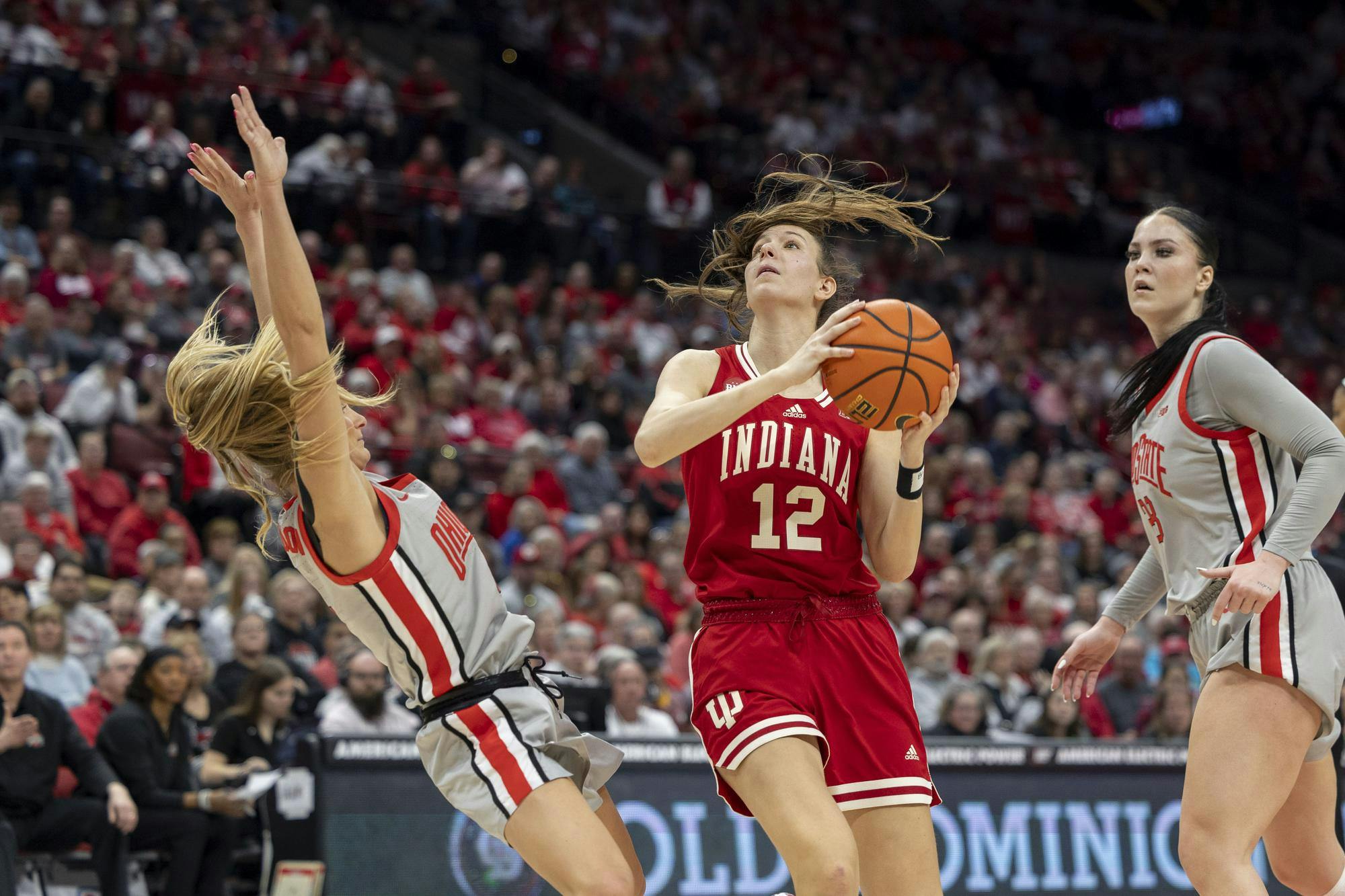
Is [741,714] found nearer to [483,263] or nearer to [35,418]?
[35,418]

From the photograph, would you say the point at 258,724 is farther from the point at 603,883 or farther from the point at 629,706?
the point at 603,883

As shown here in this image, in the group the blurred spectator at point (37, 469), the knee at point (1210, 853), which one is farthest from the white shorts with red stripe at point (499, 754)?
the blurred spectator at point (37, 469)

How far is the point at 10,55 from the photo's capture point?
1377cm

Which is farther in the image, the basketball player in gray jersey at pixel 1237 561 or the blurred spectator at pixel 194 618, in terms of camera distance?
the blurred spectator at pixel 194 618

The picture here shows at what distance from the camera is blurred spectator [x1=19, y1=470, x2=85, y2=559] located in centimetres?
991

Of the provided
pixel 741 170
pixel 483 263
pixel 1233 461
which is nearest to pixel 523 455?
pixel 483 263

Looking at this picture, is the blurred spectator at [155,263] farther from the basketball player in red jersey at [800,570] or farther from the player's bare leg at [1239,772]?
the player's bare leg at [1239,772]

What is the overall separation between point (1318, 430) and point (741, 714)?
161cm

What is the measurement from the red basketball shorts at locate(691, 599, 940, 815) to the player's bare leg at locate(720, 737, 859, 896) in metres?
0.05

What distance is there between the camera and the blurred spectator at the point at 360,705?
8125 millimetres

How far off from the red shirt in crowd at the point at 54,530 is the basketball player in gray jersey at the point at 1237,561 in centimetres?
767

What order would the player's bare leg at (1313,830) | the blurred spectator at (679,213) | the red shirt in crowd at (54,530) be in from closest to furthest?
1. the player's bare leg at (1313,830)
2. the red shirt in crowd at (54,530)
3. the blurred spectator at (679,213)

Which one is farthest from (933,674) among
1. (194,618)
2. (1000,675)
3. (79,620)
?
(79,620)

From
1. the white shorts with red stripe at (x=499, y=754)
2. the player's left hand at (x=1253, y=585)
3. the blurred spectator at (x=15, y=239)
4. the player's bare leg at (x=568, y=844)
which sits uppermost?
the blurred spectator at (x=15, y=239)
